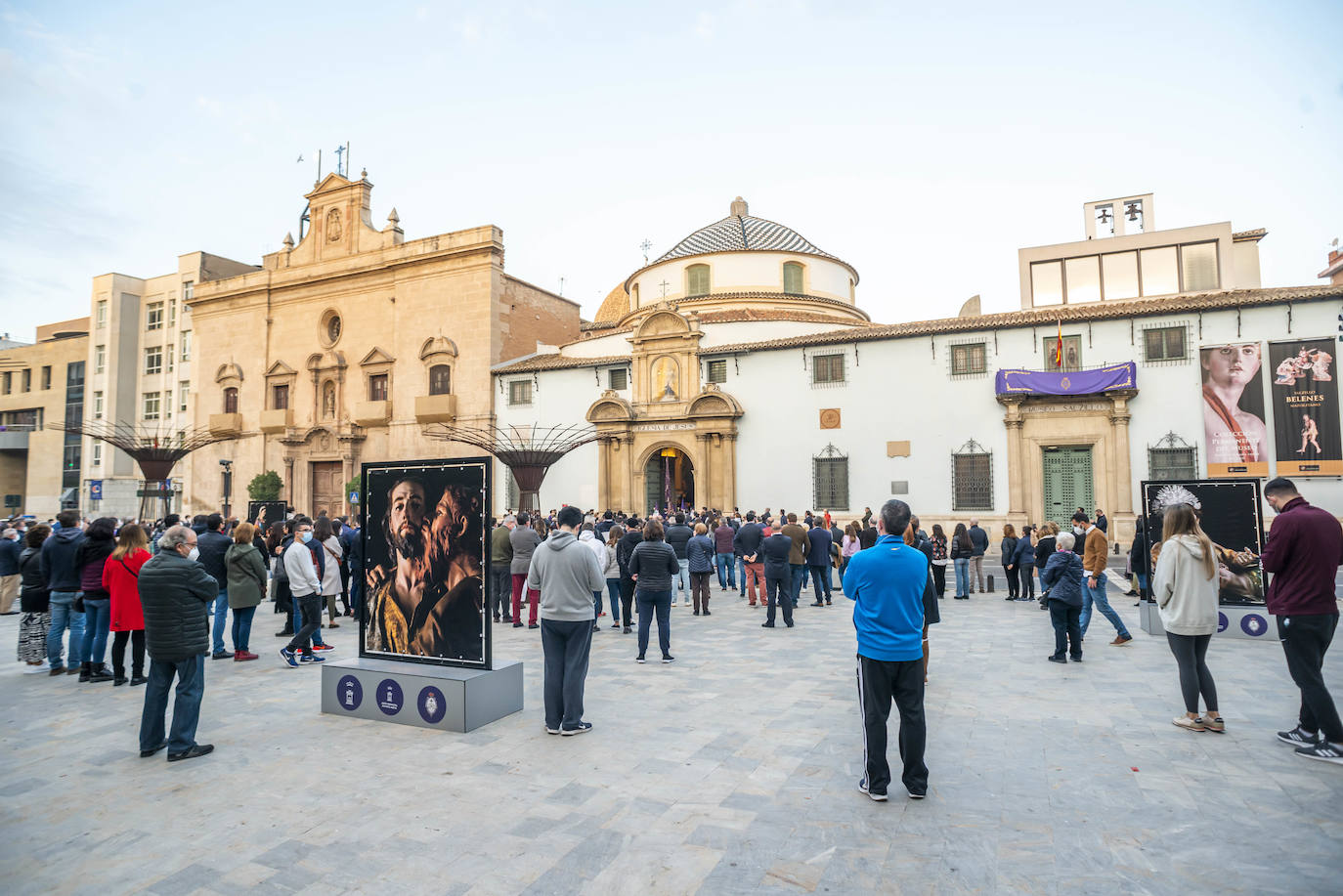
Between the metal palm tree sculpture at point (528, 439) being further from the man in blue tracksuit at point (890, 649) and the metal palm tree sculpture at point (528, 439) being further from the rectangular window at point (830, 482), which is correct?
the man in blue tracksuit at point (890, 649)

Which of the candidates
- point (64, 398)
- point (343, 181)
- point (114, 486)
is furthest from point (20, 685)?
point (64, 398)

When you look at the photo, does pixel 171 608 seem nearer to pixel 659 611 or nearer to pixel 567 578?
pixel 567 578

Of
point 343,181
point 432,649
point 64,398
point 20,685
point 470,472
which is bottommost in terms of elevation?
point 20,685

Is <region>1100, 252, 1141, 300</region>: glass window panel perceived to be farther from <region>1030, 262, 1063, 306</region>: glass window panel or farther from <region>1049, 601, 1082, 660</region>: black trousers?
<region>1049, 601, 1082, 660</region>: black trousers

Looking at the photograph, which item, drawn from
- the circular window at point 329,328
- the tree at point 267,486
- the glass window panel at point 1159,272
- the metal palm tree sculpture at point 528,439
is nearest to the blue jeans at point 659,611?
the metal palm tree sculpture at point 528,439

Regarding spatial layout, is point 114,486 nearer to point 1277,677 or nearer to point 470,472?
point 470,472

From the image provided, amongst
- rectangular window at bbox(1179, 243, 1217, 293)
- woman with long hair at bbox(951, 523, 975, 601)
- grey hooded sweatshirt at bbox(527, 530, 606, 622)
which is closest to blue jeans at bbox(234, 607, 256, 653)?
grey hooded sweatshirt at bbox(527, 530, 606, 622)

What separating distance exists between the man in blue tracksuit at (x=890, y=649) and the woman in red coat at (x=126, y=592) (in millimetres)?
6664

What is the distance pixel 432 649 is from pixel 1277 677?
8.33 meters

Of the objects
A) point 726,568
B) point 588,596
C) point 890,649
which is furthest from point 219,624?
point 726,568

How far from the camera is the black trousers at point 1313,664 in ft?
17.6

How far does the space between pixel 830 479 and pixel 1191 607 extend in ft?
61.9

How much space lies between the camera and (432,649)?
22.3 feet

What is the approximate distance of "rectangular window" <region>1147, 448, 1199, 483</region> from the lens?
68.2 feet
